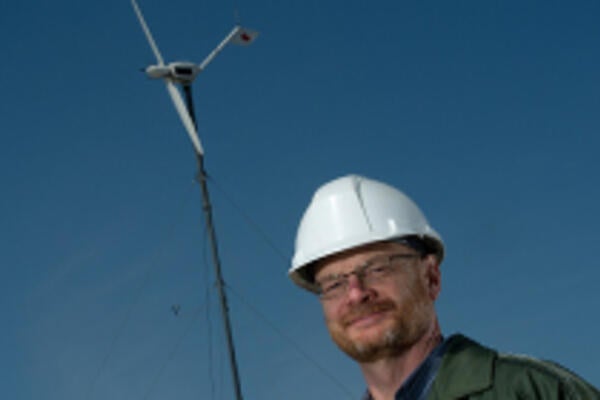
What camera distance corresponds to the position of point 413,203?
312 inches

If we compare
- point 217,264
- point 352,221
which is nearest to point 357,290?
point 352,221

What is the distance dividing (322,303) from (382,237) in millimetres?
748

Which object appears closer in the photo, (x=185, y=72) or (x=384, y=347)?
(x=384, y=347)

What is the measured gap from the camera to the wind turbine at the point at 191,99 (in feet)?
113

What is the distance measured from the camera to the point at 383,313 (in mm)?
6672

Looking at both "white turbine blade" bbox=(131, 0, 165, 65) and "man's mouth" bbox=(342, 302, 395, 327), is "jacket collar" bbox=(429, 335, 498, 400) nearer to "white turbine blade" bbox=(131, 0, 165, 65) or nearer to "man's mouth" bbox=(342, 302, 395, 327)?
"man's mouth" bbox=(342, 302, 395, 327)

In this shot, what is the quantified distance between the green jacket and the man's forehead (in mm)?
1202

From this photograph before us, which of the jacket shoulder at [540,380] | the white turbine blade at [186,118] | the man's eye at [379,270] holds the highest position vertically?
the white turbine blade at [186,118]

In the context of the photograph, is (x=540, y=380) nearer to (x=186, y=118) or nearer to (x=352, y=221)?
(x=352, y=221)

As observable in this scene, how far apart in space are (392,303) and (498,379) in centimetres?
115

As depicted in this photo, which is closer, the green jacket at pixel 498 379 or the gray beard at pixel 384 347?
the green jacket at pixel 498 379

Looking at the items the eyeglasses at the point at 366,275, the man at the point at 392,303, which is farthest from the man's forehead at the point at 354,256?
the eyeglasses at the point at 366,275

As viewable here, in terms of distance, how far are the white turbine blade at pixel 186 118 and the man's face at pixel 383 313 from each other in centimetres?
2834

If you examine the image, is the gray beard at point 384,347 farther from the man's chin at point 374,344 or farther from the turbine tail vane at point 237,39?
the turbine tail vane at point 237,39
